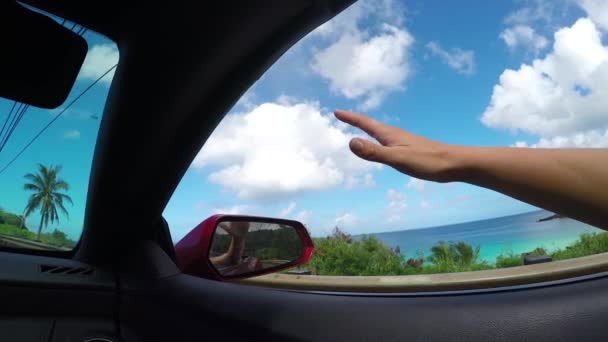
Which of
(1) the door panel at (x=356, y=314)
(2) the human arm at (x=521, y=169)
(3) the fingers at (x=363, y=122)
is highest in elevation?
(3) the fingers at (x=363, y=122)

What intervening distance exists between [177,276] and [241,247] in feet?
1.20

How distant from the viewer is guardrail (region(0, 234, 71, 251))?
78.3 inches

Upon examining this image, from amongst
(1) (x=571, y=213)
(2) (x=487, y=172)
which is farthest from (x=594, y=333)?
(2) (x=487, y=172)

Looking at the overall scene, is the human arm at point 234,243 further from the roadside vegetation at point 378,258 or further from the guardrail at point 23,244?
the roadside vegetation at point 378,258

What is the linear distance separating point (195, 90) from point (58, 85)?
0.60m

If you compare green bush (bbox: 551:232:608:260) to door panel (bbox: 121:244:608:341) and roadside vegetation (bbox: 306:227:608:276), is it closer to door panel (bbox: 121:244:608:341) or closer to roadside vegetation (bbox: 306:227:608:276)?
roadside vegetation (bbox: 306:227:608:276)

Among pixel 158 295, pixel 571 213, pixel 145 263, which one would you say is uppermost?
pixel 571 213

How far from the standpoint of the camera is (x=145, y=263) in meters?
2.00

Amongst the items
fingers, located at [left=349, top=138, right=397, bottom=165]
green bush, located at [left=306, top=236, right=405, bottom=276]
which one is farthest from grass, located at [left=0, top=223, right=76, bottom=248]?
green bush, located at [left=306, top=236, right=405, bottom=276]

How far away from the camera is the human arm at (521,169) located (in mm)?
818

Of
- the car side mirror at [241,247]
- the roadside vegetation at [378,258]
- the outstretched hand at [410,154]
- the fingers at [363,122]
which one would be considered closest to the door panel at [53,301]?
the car side mirror at [241,247]

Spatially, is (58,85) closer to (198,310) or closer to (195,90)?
(195,90)

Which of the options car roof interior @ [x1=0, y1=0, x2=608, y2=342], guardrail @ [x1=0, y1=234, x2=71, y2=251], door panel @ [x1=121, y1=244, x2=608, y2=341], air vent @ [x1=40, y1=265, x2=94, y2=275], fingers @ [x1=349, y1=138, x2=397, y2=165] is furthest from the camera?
guardrail @ [x1=0, y1=234, x2=71, y2=251]

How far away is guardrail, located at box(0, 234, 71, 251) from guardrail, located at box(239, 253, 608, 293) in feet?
3.63
